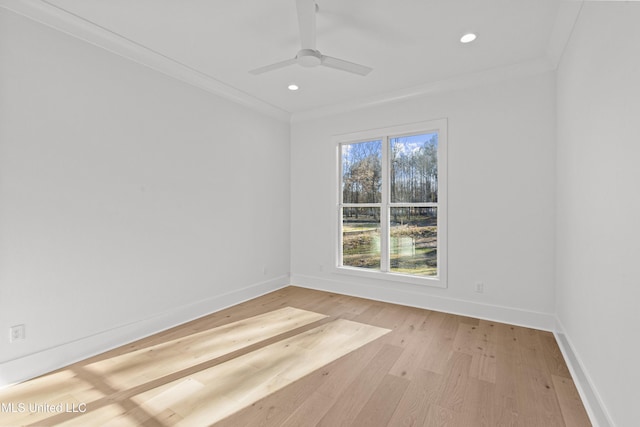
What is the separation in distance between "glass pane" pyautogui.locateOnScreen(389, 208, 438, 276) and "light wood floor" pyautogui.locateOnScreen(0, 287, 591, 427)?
2.75 feet

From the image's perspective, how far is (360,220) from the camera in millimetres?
4430

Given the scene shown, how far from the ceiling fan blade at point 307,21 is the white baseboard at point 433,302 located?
3.12 m

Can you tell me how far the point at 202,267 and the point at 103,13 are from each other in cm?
260

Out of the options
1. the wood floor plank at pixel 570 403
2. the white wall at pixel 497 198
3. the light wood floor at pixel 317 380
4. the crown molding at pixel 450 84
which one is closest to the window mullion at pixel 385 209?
the white wall at pixel 497 198

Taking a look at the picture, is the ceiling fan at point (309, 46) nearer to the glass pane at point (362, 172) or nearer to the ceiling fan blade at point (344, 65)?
the ceiling fan blade at point (344, 65)

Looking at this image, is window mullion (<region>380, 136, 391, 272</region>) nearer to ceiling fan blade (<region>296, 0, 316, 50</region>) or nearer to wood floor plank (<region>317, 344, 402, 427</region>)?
wood floor plank (<region>317, 344, 402, 427</region>)

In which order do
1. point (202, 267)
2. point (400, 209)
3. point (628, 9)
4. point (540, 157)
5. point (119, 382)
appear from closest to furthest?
point (628, 9)
point (119, 382)
point (540, 157)
point (202, 267)
point (400, 209)

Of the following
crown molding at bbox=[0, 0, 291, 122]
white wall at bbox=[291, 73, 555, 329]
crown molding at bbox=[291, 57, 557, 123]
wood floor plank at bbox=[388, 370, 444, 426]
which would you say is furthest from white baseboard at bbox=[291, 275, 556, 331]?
crown molding at bbox=[0, 0, 291, 122]

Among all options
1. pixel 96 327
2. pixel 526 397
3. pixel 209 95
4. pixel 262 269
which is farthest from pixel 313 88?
pixel 526 397

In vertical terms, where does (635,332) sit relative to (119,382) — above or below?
above

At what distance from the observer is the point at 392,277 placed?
398 centimetres

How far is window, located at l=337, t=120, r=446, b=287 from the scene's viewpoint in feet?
12.3

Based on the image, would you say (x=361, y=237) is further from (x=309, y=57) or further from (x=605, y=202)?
(x=605, y=202)

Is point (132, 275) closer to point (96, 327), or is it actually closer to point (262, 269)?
point (96, 327)
